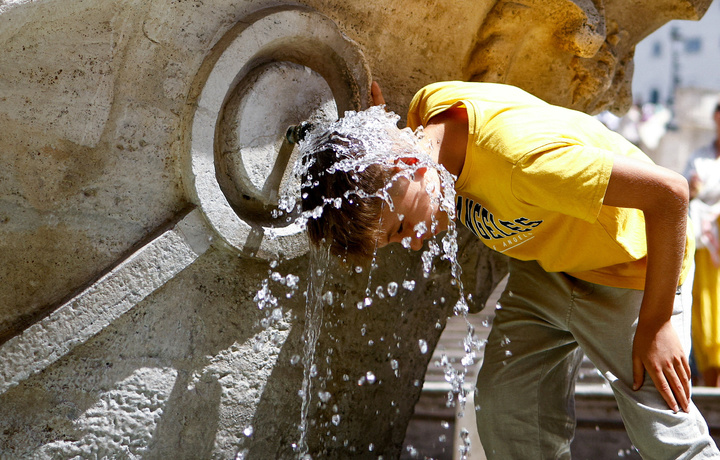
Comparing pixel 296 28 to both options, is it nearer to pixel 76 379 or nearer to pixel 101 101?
pixel 101 101

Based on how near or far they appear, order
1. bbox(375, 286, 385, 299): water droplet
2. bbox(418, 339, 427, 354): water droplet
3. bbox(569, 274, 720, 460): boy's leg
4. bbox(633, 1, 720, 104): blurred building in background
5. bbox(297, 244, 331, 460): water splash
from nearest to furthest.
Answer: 1. bbox(569, 274, 720, 460): boy's leg
2. bbox(297, 244, 331, 460): water splash
3. bbox(375, 286, 385, 299): water droplet
4. bbox(418, 339, 427, 354): water droplet
5. bbox(633, 1, 720, 104): blurred building in background

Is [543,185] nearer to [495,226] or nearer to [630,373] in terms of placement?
[495,226]

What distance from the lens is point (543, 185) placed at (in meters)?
1.61

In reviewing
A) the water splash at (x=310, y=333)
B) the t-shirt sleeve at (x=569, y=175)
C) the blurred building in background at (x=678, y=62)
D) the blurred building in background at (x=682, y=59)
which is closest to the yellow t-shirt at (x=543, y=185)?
the t-shirt sleeve at (x=569, y=175)

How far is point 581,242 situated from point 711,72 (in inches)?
966

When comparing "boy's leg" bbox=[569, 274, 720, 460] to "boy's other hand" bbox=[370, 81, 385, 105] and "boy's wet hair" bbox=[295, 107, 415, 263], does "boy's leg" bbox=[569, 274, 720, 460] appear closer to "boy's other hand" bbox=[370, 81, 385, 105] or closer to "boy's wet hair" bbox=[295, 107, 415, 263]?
"boy's wet hair" bbox=[295, 107, 415, 263]

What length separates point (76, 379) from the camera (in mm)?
1880

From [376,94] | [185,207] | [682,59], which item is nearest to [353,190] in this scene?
[185,207]

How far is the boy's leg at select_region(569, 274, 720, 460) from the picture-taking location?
172 centimetres

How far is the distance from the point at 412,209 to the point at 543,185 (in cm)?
30

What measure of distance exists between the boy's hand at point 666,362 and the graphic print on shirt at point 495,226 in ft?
1.05

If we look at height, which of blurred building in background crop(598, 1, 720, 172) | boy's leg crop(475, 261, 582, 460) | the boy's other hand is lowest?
boy's leg crop(475, 261, 582, 460)

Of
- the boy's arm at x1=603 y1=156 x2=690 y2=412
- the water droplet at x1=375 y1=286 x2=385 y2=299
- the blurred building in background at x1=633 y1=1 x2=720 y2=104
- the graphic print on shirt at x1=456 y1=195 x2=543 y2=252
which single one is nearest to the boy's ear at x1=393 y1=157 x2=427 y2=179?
the graphic print on shirt at x1=456 y1=195 x2=543 y2=252

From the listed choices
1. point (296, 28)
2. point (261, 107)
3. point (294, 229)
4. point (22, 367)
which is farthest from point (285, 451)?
point (296, 28)
